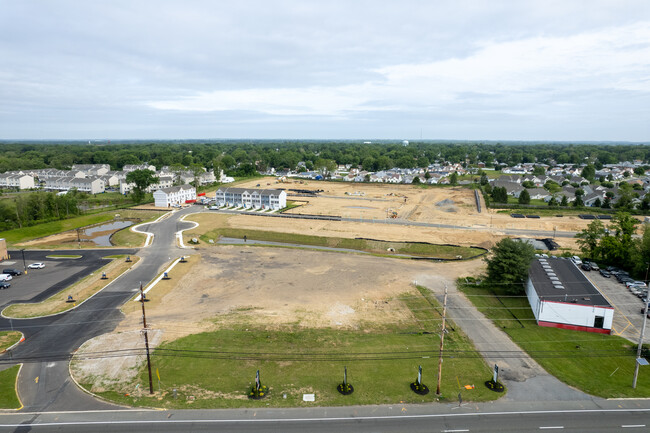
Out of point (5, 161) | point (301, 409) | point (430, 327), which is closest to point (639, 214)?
point (430, 327)

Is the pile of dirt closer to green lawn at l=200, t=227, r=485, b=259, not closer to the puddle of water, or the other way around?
green lawn at l=200, t=227, r=485, b=259

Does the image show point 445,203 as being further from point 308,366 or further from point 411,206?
point 308,366

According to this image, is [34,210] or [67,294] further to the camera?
[34,210]

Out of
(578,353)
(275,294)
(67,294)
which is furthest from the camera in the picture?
(275,294)

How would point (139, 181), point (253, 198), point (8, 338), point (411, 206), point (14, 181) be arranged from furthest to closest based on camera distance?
point (14, 181), point (139, 181), point (411, 206), point (253, 198), point (8, 338)

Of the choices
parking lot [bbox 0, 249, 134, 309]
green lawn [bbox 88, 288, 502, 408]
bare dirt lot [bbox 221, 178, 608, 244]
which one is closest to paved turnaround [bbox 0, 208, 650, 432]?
green lawn [bbox 88, 288, 502, 408]

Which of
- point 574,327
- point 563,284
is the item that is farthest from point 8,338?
point 563,284

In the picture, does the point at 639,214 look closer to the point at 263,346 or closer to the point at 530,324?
the point at 530,324
